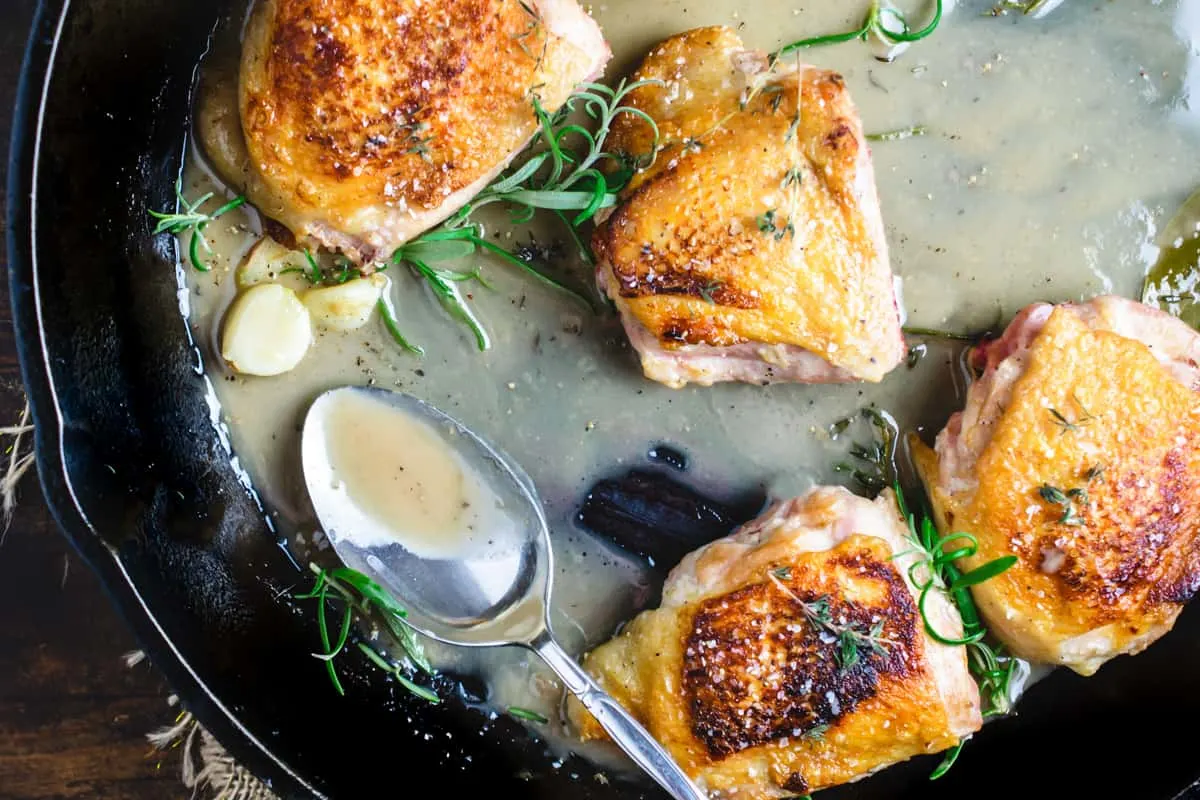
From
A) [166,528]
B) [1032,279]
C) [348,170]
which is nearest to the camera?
[348,170]

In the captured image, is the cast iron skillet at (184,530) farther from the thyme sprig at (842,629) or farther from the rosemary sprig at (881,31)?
the rosemary sprig at (881,31)

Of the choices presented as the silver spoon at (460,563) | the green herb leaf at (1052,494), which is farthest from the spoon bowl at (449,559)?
the green herb leaf at (1052,494)

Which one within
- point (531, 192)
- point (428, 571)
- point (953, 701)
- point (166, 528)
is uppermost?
point (531, 192)

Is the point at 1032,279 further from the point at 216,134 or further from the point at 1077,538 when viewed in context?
the point at 216,134

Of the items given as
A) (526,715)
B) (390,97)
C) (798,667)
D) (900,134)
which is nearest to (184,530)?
(526,715)

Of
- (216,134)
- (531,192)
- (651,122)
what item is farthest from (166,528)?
(651,122)

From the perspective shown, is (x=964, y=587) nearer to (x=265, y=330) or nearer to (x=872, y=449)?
(x=872, y=449)

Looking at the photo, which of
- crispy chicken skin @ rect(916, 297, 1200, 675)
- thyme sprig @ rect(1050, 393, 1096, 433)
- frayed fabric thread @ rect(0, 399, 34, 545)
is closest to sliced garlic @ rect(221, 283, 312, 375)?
frayed fabric thread @ rect(0, 399, 34, 545)
